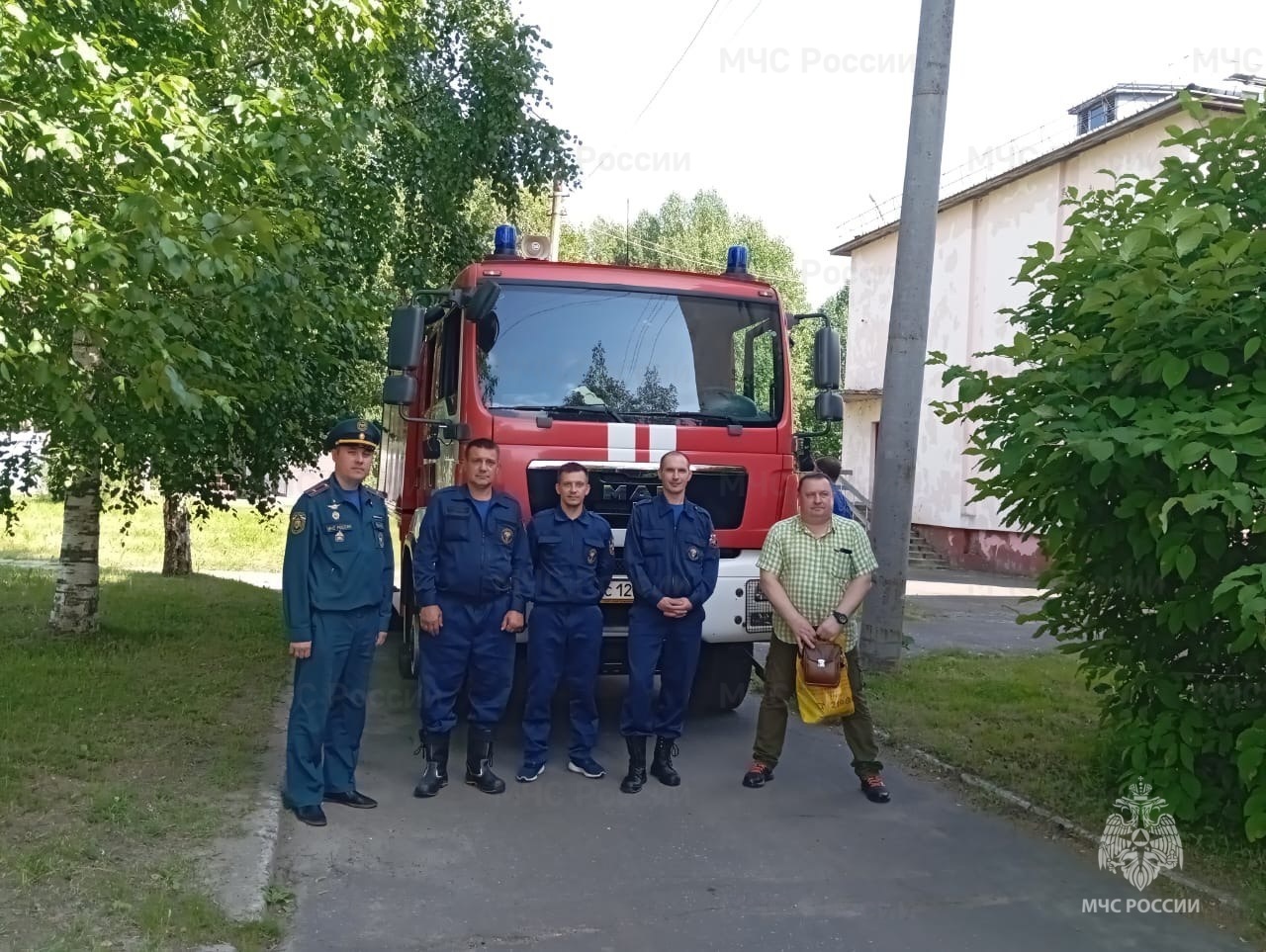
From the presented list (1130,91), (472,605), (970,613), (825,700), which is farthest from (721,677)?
(1130,91)

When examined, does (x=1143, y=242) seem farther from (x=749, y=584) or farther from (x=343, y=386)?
(x=343, y=386)

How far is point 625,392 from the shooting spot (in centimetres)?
697

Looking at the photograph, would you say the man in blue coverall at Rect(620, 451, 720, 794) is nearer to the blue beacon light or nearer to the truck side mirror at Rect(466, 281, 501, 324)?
the truck side mirror at Rect(466, 281, 501, 324)

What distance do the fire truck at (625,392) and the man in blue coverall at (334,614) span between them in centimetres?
108

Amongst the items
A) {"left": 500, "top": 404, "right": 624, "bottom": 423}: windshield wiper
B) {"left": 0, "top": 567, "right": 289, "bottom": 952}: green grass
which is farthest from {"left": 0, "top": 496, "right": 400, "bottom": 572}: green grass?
{"left": 500, "top": 404, "right": 624, "bottom": 423}: windshield wiper

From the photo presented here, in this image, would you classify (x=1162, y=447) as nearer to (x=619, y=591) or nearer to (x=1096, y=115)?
(x=619, y=591)

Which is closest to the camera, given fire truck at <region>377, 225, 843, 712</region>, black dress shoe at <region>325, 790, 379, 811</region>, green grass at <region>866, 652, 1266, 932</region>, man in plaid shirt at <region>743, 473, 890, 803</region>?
green grass at <region>866, 652, 1266, 932</region>

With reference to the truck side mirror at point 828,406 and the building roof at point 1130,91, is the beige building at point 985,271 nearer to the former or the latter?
the building roof at point 1130,91

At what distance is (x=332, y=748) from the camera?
221 inches

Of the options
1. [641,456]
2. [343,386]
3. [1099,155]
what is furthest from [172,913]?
[1099,155]

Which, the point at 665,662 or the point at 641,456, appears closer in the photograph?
the point at 665,662

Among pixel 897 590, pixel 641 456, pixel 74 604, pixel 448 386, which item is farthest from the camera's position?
pixel 74 604

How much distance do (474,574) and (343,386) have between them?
5136 millimetres

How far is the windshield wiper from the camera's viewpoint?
6.79 m
